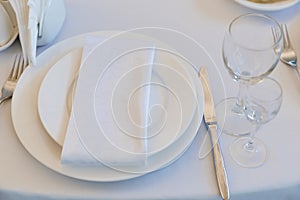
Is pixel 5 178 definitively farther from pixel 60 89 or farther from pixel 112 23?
pixel 112 23

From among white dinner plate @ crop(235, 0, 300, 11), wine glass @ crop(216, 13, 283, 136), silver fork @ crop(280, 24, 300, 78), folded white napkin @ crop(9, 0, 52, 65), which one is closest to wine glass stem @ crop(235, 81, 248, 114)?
wine glass @ crop(216, 13, 283, 136)

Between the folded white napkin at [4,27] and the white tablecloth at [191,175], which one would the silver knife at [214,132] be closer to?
the white tablecloth at [191,175]

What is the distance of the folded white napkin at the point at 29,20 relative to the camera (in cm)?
73

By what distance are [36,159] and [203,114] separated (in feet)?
0.85

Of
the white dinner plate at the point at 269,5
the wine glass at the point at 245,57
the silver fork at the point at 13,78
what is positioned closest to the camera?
the wine glass at the point at 245,57

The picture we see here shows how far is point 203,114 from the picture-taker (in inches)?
28.0

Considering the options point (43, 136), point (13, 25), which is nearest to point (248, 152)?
point (43, 136)

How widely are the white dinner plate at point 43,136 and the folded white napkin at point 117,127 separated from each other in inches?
0.6

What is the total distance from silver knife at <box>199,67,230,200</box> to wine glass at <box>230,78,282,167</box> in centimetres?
3

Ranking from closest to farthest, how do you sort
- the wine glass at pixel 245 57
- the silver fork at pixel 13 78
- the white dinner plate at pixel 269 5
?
the wine glass at pixel 245 57 < the silver fork at pixel 13 78 < the white dinner plate at pixel 269 5

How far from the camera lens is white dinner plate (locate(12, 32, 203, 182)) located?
0.65 metres

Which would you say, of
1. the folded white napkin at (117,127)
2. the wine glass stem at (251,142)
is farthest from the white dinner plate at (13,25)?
the wine glass stem at (251,142)

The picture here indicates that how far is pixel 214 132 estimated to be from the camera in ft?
2.28

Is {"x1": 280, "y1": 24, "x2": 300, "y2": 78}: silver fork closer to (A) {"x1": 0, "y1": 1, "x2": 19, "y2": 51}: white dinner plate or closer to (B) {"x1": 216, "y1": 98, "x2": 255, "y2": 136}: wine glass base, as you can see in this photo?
(B) {"x1": 216, "y1": 98, "x2": 255, "y2": 136}: wine glass base
